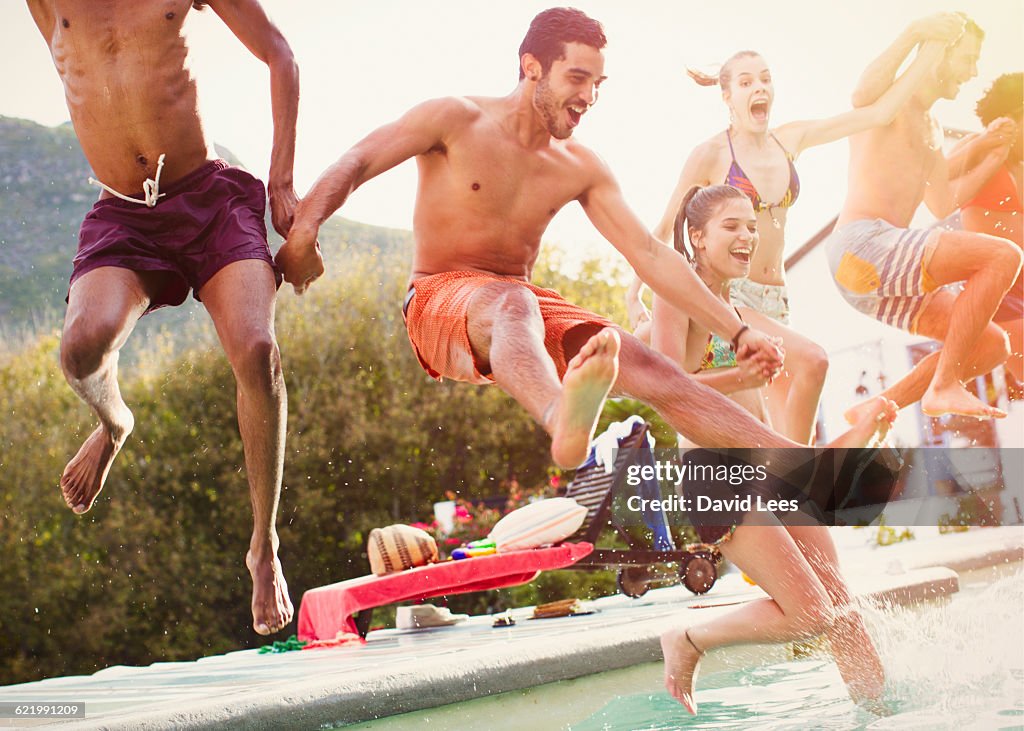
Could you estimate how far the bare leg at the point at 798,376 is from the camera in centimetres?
396

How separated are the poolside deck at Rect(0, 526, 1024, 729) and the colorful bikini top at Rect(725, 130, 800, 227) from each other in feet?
4.84

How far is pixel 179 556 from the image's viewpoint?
7848 millimetres

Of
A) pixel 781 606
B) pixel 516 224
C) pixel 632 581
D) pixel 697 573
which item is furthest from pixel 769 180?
pixel 632 581

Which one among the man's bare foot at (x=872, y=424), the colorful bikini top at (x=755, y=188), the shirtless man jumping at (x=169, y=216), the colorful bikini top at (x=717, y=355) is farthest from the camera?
the colorful bikini top at (x=755, y=188)

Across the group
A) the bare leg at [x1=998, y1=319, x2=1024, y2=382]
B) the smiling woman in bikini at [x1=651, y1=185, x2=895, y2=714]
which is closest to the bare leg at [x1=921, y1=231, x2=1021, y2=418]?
the bare leg at [x1=998, y1=319, x2=1024, y2=382]

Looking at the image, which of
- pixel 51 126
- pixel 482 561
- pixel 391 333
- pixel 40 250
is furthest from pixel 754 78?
pixel 391 333

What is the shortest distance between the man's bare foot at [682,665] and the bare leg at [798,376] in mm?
1235

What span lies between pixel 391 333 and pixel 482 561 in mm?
3524

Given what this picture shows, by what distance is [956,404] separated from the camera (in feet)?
13.5

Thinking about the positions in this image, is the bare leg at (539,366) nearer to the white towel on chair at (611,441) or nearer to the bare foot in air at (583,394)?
the bare foot in air at (583,394)

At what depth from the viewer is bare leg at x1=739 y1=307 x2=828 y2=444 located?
396cm

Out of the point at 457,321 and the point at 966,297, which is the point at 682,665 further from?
the point at 966,297

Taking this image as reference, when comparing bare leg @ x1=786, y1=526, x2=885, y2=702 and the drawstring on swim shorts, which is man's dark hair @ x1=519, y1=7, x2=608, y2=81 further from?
bare leg @ x1=786, y1=526, x2=885, y2=702

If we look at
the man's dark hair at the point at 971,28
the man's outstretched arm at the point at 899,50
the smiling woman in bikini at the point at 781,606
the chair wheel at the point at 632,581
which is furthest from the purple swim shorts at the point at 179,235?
the chair wheel at the point at 632,581
